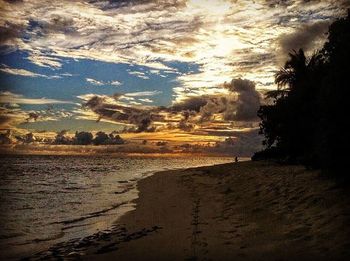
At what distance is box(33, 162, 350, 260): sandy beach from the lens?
29.0ft

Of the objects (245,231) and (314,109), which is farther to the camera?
(314,109)

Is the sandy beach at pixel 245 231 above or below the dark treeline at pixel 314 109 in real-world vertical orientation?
below

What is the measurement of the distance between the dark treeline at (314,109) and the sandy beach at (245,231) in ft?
5.60

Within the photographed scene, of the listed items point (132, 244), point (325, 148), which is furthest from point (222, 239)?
point (325, 148)

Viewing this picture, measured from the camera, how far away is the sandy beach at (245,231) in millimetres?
8836

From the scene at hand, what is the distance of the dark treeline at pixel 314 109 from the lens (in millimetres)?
12609

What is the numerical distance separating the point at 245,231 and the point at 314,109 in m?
17.1

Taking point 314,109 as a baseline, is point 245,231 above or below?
below

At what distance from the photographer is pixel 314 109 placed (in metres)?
25.8

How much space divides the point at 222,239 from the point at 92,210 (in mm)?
10148

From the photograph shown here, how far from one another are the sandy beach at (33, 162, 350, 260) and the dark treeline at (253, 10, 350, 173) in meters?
1.71

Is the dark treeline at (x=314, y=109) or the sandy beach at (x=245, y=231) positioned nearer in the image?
the sandy beach at (x=245, y=231)

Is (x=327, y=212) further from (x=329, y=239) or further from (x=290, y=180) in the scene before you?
(x=290, y=180)

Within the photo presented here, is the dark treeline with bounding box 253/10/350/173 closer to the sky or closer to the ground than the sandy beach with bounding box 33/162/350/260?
closer to the sky
